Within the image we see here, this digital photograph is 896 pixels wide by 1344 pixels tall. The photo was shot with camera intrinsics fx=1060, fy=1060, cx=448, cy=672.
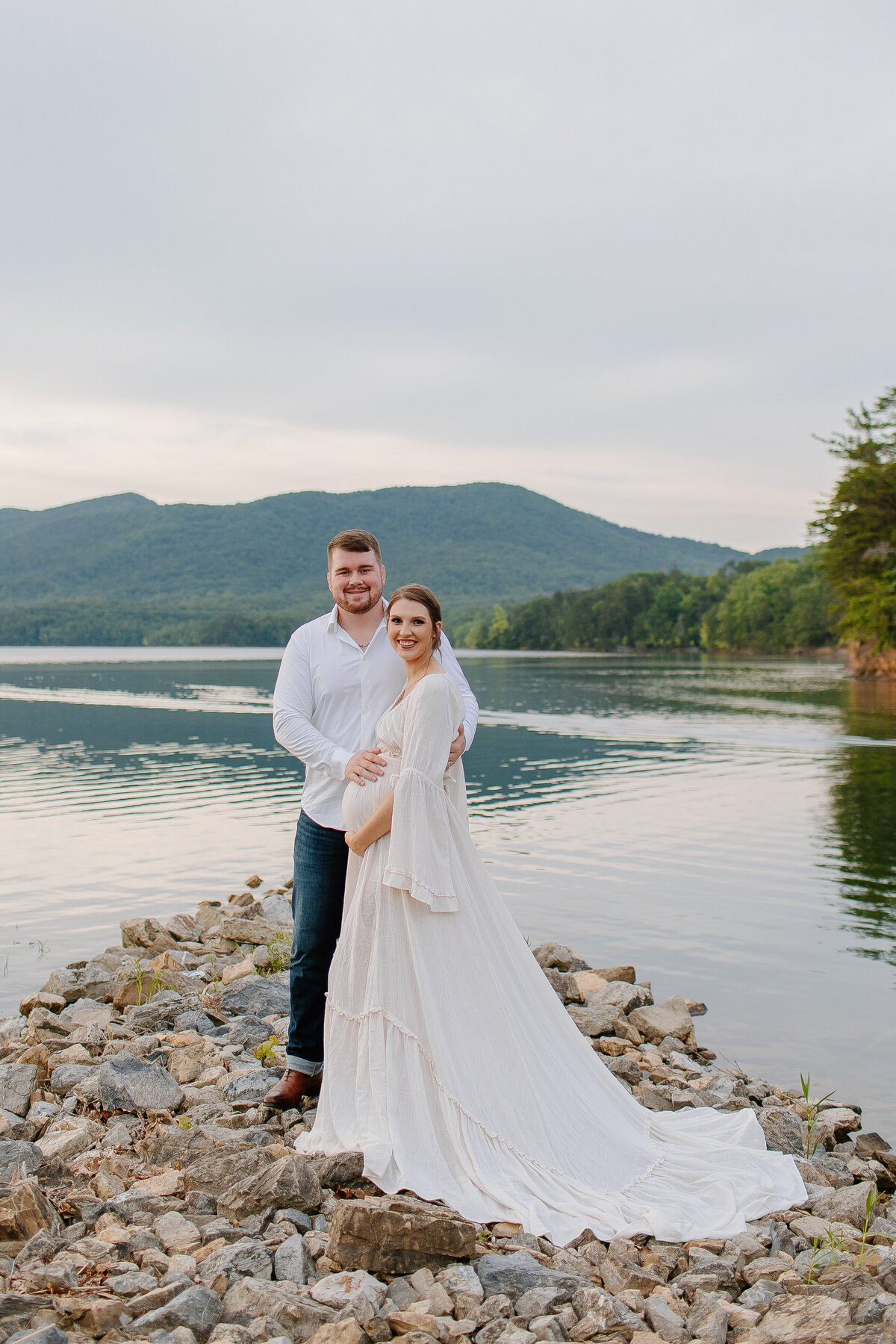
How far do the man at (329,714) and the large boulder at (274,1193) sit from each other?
917 mm

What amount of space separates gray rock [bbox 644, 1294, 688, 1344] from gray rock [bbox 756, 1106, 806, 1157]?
1730mm

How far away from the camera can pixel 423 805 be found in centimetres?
412

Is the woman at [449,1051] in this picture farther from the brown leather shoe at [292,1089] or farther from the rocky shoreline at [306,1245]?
the brown leather shoe at [292,1089]

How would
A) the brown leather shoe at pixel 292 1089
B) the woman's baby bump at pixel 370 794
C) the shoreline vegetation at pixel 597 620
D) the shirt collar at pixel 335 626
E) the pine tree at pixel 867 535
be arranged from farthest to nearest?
→ the shoreline vegetation at pixel 597 620
the pine tree at pixel 867 535
the brown leather shoe at pixel 292 1089
the shirt collar at pixel 335 626
the woman's baby bump at pixel 370 794

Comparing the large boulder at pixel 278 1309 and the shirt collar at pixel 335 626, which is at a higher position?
the shirt collar at pixel 335 626

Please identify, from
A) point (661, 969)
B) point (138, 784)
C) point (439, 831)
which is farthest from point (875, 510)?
point (439, 831)

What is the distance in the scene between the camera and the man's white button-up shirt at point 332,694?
458 cm

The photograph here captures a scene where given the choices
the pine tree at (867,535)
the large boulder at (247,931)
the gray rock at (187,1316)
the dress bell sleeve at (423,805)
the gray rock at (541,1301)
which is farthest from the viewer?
the pine tree at (867,535)

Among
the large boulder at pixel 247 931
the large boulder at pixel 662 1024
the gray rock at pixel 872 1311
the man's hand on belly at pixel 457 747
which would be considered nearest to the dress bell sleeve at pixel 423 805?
the man's hand on belly at pixel 457 747

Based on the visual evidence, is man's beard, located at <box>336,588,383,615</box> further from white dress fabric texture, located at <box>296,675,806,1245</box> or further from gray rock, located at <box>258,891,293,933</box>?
gray rock, located at <box>258,891,293,933</box>

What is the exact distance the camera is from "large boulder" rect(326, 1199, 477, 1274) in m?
3.52

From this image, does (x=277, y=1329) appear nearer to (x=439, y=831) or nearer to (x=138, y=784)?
(x=439, y=831)

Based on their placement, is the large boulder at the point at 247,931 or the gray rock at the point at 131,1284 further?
the large boulder at the point at 247,931

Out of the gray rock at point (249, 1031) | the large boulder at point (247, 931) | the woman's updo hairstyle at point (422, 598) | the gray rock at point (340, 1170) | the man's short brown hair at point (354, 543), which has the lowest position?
the large boulder at point (247, 931)
